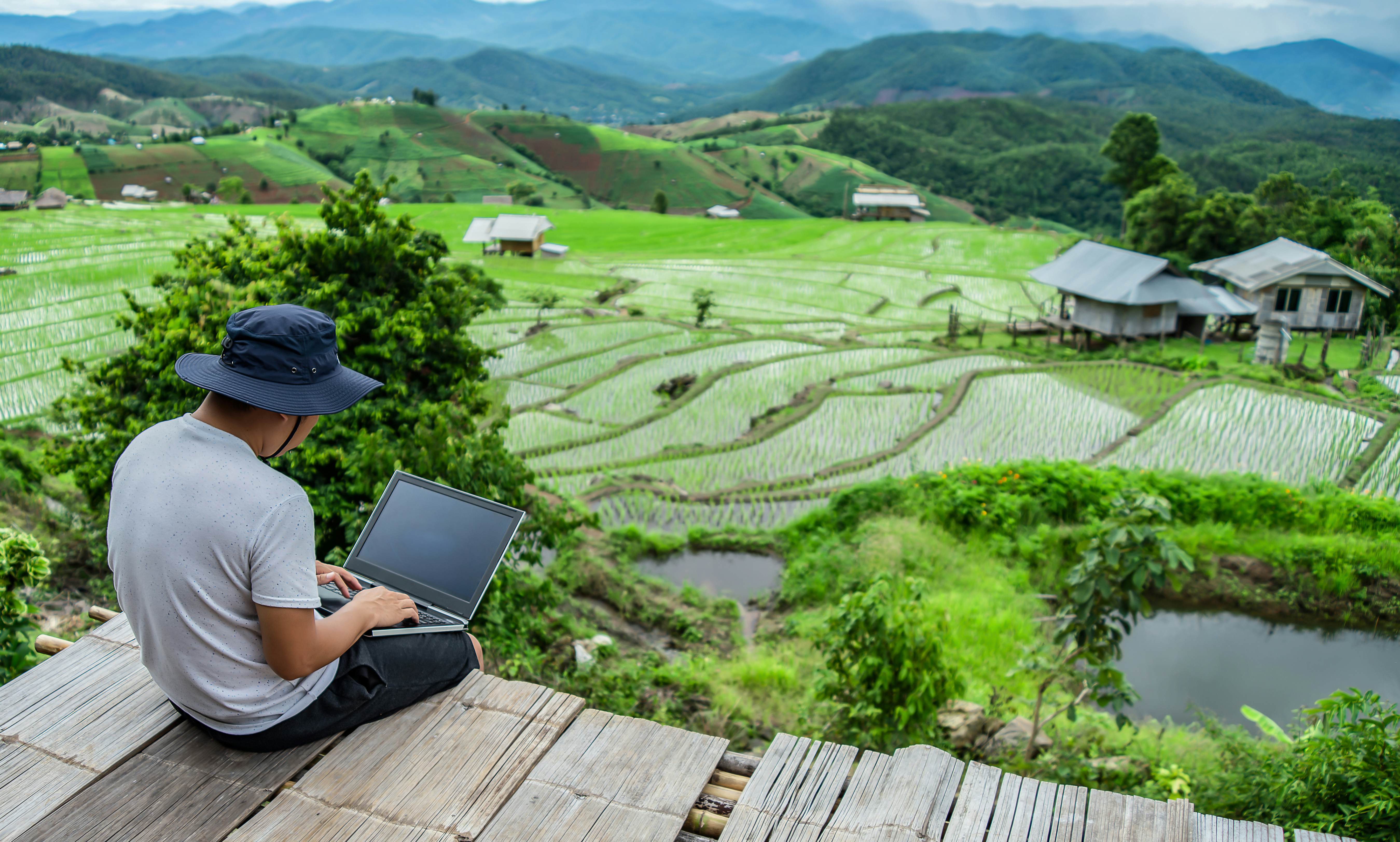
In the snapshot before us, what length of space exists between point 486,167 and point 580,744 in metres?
78.3

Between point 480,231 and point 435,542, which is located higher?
point 435,542

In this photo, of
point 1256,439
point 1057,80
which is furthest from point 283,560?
point 1057,80

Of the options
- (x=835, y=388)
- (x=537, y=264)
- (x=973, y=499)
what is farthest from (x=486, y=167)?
(x=973, y=499)

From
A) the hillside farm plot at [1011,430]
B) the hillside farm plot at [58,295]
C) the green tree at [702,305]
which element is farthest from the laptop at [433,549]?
the green tree at [702,305]

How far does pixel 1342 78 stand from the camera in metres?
15.3

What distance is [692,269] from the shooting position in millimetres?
27828

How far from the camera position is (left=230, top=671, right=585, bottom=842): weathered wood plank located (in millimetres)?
1917

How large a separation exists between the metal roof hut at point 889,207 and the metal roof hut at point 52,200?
38.6 m

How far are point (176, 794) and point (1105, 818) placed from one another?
230cm

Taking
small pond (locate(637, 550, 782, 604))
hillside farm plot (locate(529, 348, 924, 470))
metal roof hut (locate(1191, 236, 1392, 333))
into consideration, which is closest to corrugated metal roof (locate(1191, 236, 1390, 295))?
metal roof hut (locate(1191, 236, 1392, 333))

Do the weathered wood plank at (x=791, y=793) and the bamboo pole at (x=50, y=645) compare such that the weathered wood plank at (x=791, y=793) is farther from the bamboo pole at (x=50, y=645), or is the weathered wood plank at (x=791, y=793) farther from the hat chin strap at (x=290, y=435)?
the bamboo pole at (x=50, y=645)

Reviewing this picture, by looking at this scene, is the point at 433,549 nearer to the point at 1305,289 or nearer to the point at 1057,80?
the point at 1305,289

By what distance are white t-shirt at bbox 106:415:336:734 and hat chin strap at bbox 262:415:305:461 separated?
0.08m

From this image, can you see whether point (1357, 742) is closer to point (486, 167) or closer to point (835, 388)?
point (835, 388)
